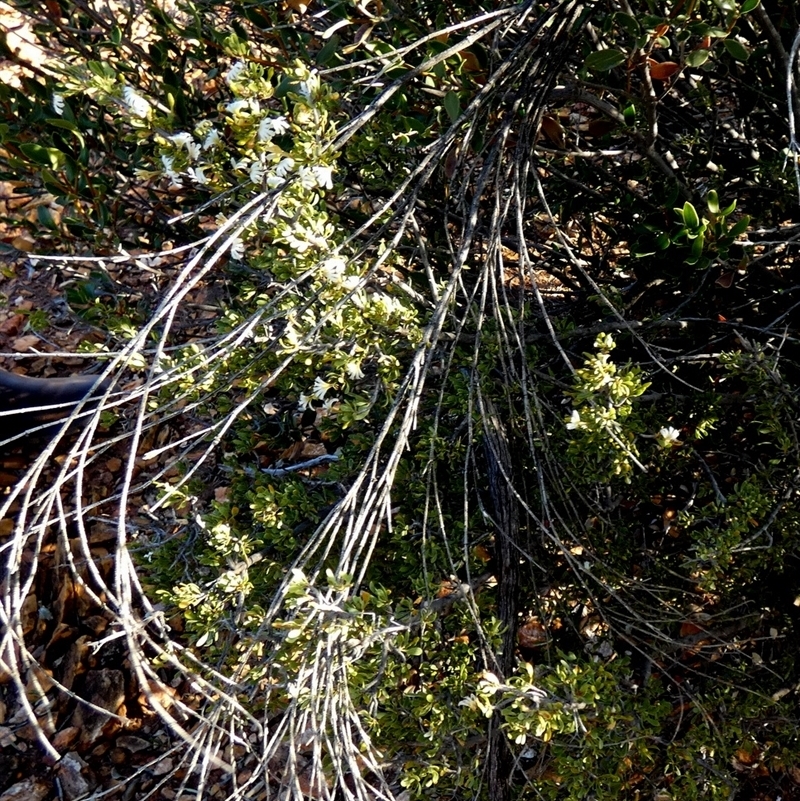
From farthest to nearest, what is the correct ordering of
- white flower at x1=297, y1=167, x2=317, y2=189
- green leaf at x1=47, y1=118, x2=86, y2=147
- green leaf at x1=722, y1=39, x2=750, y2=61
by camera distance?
green leaf at x1=47, y1=118, x2=86, y2=147 < green leaf at x1=722, y1=39, x2=750, y2=61 < white flower at x1=297, y1=167, x2=317, y2=189

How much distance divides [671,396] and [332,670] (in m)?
1.05

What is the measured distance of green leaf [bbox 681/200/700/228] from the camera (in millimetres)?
1735

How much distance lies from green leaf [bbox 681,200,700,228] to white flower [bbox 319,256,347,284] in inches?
25.9

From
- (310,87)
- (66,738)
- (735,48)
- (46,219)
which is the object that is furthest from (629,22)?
(66,738)

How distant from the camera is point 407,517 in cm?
198

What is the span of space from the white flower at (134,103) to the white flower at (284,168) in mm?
303

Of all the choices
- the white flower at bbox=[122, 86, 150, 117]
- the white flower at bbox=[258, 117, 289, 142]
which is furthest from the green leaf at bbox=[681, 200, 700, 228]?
the white flower at bbox=[122, 86, 150, 117]

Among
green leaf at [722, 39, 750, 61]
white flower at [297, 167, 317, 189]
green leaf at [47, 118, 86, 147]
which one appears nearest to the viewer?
white flower at [297, 167, 317, 189]

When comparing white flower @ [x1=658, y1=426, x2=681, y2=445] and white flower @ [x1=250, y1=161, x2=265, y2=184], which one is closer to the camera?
white flower @ [x1=250, y1=161, x2=265, y2=184]

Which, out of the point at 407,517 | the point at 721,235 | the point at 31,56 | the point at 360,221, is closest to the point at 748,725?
the point at 407,517

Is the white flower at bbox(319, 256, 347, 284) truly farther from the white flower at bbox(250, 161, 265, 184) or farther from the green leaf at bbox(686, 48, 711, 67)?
the green leaf at bbox(686, 48, 711, 67)

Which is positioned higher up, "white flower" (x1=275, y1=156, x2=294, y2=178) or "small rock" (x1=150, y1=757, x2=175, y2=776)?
"white flower" (x1=275, y1=156, x2=294, y2=178)

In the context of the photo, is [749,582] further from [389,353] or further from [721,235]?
[389,353]

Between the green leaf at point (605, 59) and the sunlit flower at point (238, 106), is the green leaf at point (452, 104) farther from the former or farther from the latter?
the sunlit flower at point (238, 106)
